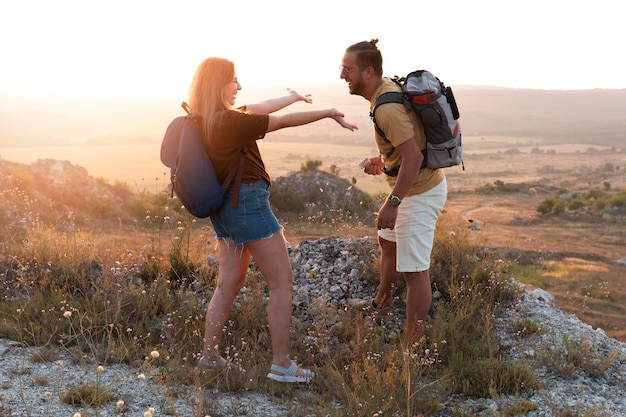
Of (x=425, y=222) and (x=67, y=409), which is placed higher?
(x=425, y=222)

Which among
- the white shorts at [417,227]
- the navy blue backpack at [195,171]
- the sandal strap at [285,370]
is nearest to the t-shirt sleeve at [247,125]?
the navy blue backpack at [195,171]

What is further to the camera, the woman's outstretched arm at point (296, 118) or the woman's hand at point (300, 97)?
the woman's hand at point (300, 97)

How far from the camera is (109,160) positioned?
43.2 meters

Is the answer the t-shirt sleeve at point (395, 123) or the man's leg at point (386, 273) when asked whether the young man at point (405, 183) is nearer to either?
the t-shirt sleeve at point (395, 123)

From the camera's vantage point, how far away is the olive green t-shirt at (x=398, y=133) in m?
3.90

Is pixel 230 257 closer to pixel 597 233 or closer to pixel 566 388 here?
pixel 566 388

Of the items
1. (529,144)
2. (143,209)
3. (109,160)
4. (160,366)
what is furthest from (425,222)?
(529,144)

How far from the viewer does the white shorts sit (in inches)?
166

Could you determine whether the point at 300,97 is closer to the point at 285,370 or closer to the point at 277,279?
the point at 277,279

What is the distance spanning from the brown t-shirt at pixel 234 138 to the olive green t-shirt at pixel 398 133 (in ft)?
2.64

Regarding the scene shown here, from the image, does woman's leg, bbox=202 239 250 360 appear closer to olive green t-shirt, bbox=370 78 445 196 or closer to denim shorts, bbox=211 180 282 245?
denim shorts, bbox=211 180 282 245

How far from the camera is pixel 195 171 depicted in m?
3.66

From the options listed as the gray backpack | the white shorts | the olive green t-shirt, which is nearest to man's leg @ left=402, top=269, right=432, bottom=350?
the white shorts

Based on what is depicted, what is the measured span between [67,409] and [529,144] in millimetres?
93723
